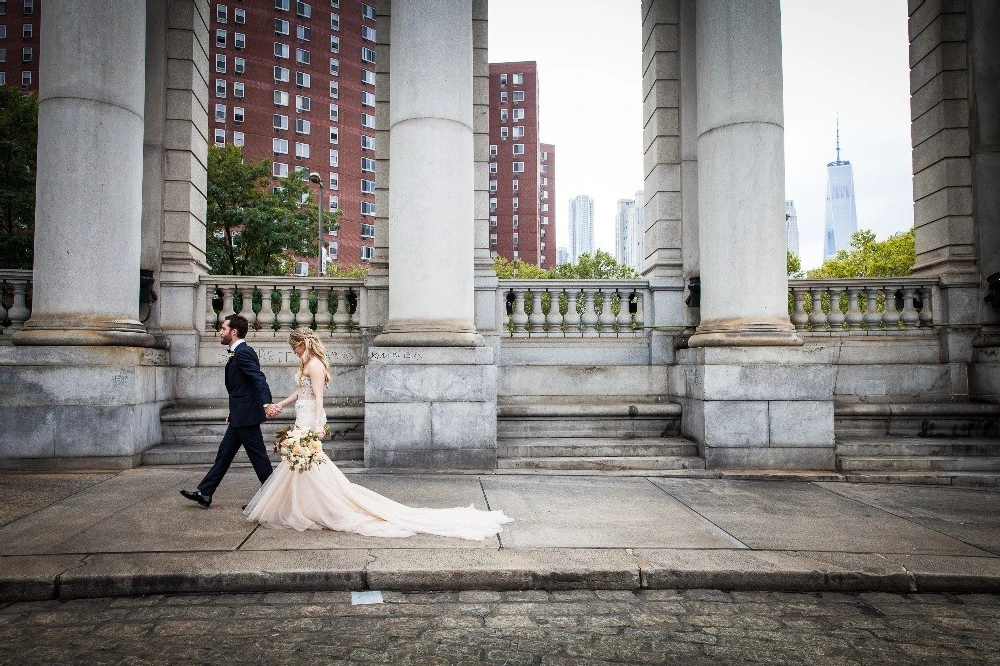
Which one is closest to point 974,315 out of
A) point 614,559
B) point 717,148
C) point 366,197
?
point 717,148

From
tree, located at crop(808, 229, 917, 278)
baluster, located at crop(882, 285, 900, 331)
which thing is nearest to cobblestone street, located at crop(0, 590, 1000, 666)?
baluster, located at crop(882, 285, 900, 331)

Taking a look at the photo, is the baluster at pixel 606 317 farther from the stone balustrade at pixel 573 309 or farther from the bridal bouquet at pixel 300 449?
the bridal bouquet at pixel 300 449

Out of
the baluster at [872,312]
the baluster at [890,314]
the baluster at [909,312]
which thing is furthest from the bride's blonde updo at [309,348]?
the baluster at [909,312]

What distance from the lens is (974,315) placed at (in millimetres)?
11344

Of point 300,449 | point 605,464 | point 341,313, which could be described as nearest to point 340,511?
point 300,449

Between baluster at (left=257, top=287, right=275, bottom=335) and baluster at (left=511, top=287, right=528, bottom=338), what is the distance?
13.3 ft

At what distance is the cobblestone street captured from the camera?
3641 mm

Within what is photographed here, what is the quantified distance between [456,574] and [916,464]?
7389mm

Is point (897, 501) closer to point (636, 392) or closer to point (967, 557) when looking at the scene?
point (967, 557)

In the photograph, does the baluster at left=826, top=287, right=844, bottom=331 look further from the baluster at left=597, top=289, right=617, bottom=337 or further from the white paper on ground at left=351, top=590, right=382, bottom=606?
the white paper on ground at left=351, top=590, right=382, bottom=606

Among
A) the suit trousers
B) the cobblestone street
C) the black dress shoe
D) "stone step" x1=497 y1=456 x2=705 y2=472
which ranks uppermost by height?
the suit trousers

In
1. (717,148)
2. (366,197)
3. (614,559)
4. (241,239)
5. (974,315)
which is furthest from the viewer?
(366,197)

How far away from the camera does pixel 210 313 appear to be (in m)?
11.0

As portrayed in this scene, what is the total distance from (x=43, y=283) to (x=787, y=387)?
10.3 meters
